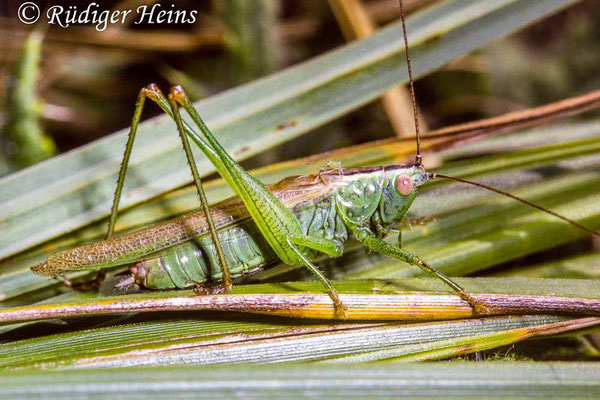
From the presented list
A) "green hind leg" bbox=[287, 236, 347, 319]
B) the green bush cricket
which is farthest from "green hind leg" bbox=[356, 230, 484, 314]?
"green hind leg" bbox=[287, 236, 347, 319]

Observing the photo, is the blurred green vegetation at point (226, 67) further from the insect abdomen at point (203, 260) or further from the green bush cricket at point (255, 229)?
the insect abdomen at point (203, 260)

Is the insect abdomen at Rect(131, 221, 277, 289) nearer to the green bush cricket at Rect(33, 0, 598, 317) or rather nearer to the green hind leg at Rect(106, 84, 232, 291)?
the green bush cricket at Rect(33, 0, 598, 317)

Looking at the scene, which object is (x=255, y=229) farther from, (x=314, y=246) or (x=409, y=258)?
(x=409, y=258)

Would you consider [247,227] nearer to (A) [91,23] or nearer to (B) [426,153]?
(B) [426,153]

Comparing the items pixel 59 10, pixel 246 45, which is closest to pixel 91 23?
pixel 59 10
